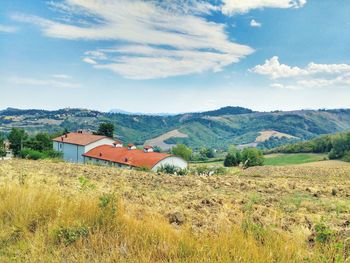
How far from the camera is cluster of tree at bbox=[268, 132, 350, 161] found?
302 feet

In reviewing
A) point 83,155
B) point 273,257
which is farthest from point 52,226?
point 83,155

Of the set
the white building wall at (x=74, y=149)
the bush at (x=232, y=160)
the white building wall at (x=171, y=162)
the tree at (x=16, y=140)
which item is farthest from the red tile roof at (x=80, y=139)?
the bush at (x=232, y=160)

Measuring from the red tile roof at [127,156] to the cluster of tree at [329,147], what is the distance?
50.9 m

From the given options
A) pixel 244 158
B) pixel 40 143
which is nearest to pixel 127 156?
pixel 40 143

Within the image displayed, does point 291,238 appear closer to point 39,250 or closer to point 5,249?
point 39,250

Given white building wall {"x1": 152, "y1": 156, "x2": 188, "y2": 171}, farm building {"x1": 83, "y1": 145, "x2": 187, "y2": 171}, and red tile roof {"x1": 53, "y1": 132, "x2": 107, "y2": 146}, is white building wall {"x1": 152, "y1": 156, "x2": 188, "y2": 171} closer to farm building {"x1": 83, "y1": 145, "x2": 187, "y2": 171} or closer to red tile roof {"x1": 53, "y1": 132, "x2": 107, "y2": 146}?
farm building {"x1": 83, "y1": 145, "x2": 187, "y2": 171}

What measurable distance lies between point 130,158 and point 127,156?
196cm

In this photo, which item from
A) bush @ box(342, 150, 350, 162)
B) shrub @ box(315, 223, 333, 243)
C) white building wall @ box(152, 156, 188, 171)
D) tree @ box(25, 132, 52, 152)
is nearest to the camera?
shrub @ box(315, 223, 333, 243)

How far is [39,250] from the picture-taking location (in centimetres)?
452

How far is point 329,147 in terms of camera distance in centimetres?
11175

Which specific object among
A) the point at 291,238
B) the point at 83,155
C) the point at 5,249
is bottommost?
the point at 83,155

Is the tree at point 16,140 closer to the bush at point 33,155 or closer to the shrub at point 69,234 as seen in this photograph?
the bush at point 33,155

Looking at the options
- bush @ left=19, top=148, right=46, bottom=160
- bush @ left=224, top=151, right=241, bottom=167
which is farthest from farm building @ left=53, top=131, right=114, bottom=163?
bush @ left=224, top=151, right=241, bottom=167

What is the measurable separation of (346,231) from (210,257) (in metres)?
2.92
